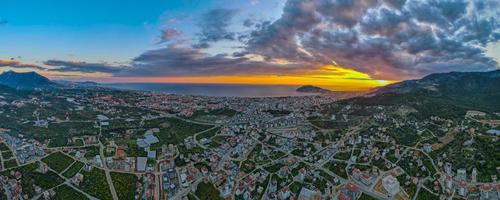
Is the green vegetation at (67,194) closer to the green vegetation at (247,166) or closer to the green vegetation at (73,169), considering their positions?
the green vegetation at (73,169)

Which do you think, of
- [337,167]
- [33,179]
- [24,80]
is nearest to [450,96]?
[337,167]

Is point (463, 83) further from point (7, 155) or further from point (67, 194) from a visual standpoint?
point (7, 155)

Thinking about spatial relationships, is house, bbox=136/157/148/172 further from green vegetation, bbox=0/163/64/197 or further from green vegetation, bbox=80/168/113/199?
green vegetation, bbox=0/163/64/197

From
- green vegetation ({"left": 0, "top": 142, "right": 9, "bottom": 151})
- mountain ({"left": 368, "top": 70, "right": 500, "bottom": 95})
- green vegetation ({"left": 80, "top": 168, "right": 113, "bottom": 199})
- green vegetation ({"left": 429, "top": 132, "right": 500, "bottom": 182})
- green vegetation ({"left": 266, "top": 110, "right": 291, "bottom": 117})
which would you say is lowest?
green vegetation ({"left": 80, "top": 168, "right": 113, "bottom": 199})

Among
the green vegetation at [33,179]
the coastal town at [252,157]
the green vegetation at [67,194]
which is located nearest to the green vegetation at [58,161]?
the coastal town at [252,157]

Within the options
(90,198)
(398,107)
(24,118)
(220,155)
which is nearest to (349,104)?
(398,107)

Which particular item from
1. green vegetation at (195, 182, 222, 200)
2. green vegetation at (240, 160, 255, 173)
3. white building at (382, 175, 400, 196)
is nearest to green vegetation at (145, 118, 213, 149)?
green vegetation at (240, 160, 255, 173)
